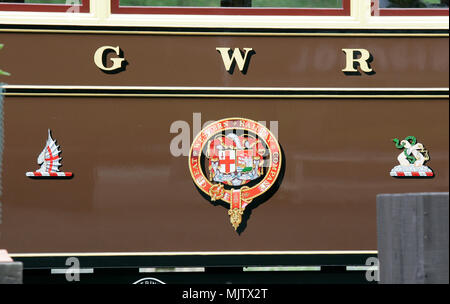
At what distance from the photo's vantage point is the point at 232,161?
445 cm

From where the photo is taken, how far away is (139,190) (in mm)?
4434

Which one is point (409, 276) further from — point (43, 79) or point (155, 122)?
point (43, 79)

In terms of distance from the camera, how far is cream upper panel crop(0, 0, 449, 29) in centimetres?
443

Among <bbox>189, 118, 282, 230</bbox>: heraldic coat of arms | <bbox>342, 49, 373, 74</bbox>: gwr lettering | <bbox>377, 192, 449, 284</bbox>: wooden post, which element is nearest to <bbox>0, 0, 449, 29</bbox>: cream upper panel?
<bbox>342, 49, 373, 74</bbox>: gwr lettering

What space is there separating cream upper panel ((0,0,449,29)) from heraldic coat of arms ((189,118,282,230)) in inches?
28.7

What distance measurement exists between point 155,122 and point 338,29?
4.85 ft

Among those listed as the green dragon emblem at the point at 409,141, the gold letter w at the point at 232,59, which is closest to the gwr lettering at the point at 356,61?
the green dragon emblem at the point at 409,141

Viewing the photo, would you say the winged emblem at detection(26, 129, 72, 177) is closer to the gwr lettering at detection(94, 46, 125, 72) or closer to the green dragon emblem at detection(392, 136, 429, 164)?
the gwr lettering at detection(94, 46, 125, 72)
